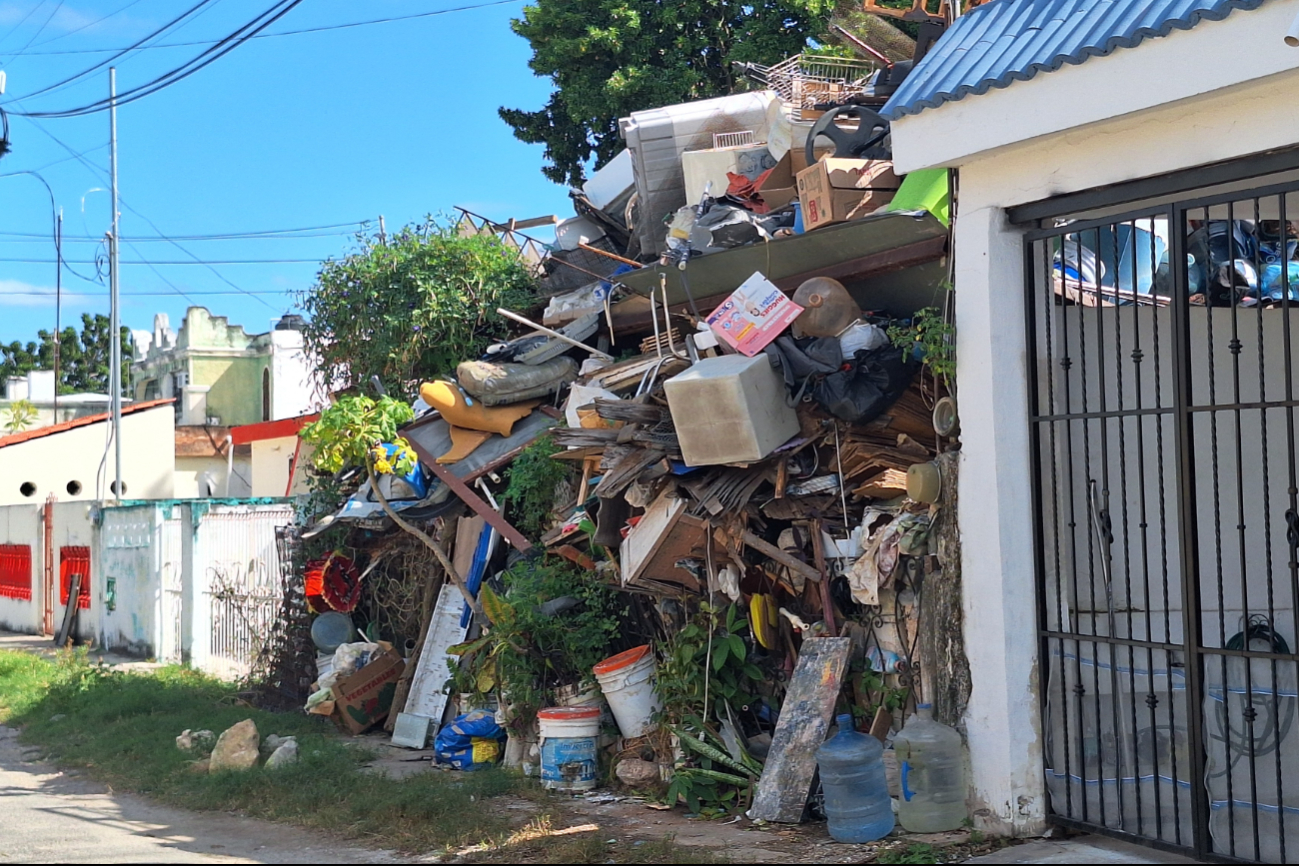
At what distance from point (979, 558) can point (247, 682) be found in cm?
887

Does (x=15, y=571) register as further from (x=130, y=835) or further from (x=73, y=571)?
(x=130, y=835)

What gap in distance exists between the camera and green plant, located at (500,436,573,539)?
9555 mm

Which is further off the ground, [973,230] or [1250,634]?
[973,230]

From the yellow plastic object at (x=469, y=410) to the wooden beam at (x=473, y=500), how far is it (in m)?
0.35

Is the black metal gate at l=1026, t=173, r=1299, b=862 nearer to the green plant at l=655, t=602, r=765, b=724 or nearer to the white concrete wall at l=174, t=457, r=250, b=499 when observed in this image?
the green plant at l=655, t=602, r=765, b=724

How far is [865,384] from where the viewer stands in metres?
6.95

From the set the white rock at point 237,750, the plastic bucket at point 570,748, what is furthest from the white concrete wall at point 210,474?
the plastic bucket at point 570,748

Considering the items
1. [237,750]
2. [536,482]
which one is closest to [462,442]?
[536,482]

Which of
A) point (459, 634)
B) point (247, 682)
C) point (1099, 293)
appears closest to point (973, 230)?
point (1099, 293)

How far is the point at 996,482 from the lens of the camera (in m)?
6.30

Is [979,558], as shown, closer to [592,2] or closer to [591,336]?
[591,336]

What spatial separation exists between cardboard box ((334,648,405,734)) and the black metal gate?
6.13 meters

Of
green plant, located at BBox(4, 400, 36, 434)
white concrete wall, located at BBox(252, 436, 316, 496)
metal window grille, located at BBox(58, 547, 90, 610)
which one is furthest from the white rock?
green plant, located at BBox(4, 400, 36, 434)

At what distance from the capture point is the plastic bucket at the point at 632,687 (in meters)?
8.07
